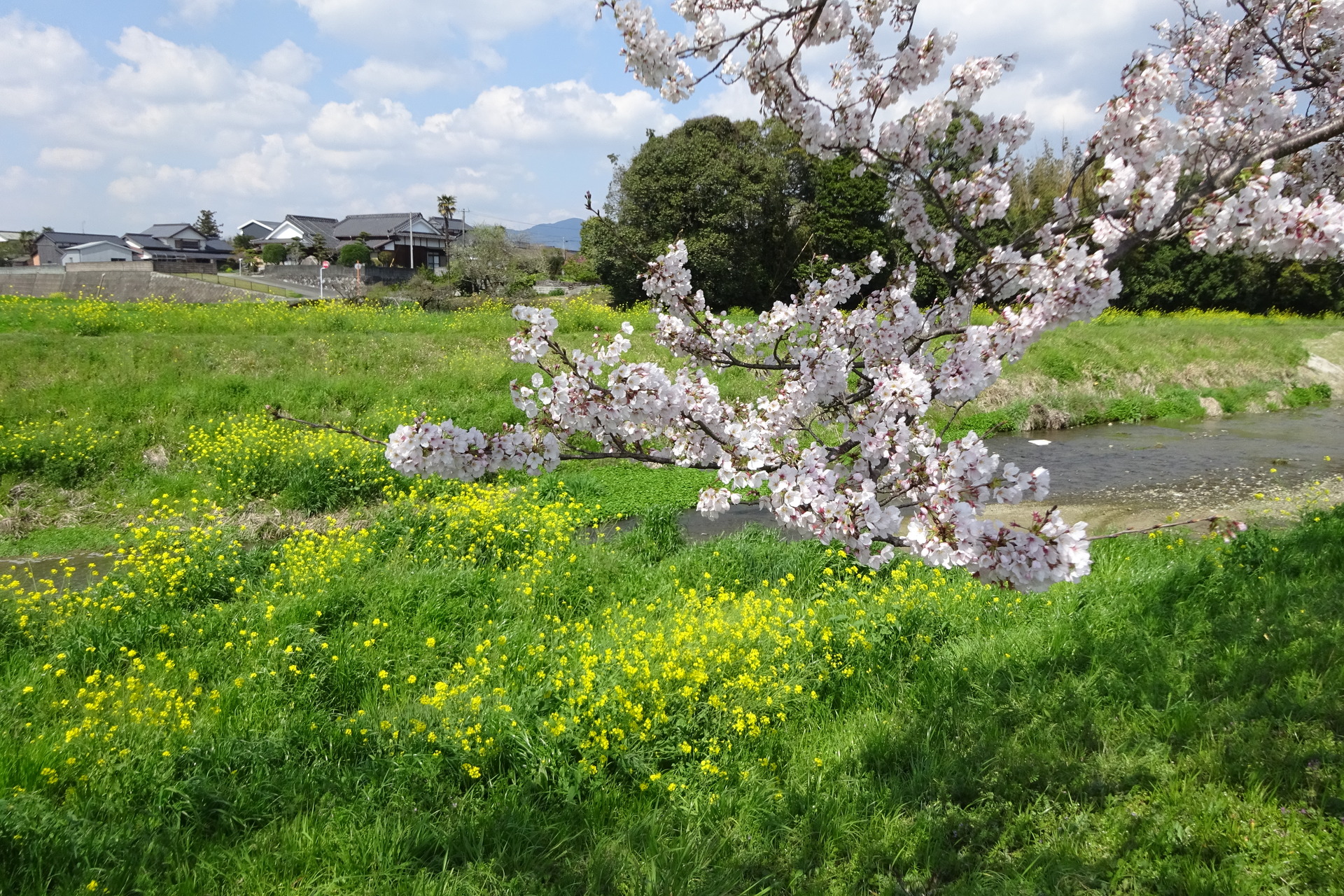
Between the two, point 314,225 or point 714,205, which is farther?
point 314,225

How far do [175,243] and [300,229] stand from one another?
11494 mm

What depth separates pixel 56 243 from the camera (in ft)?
223

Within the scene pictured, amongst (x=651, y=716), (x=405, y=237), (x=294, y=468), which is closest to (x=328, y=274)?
(x=405, y=237)

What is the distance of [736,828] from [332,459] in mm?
8317

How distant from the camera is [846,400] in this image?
382 cm

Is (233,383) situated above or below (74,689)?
above

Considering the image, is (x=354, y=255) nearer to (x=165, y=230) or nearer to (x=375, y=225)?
(x=375, y=225)

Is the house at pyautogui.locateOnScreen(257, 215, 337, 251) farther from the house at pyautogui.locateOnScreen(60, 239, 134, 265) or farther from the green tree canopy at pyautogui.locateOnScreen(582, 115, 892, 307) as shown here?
the green tree canopy at pyautogui.locateOnScreen(582, 115, 892, 307)

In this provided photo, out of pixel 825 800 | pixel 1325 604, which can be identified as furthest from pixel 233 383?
pixel 1325 604

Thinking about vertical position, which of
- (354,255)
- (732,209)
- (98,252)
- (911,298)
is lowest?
(911,298)

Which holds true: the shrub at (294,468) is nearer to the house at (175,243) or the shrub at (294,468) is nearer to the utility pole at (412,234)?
the utility pole at (412,234)

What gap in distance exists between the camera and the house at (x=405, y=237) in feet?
208

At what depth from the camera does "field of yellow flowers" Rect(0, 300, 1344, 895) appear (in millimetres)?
3527

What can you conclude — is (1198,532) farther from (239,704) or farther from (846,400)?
(239,704)
